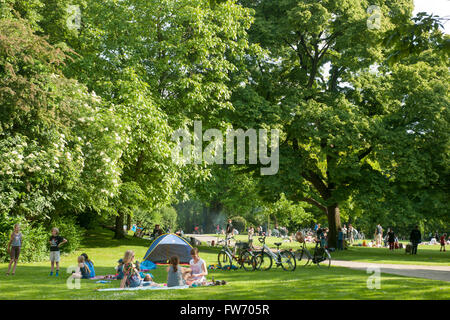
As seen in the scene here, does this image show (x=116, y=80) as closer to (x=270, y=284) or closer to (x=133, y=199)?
(x=133, y=199)

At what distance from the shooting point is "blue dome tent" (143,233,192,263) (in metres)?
Answer: 21.1

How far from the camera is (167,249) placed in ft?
70.2

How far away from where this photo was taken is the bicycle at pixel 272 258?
17.9 meters

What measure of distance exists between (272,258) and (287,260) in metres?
0.59

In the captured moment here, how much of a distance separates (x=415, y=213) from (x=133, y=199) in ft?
49.1

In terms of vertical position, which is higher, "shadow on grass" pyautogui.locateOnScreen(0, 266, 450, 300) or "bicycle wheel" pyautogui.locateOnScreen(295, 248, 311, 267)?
"bicycle wheel" pyautogui.locateOnScreen(295, 248, 311, 267)

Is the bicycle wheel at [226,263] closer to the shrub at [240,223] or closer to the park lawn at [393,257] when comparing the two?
the park lawn at [393,257]

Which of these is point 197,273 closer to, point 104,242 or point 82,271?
point 82,271

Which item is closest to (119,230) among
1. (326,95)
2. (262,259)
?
(326,95)

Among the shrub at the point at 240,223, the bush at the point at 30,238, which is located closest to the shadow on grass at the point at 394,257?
the bush at the point at 30,238

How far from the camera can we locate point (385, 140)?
26375mm

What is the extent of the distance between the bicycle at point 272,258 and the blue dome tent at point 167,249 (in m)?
4.17

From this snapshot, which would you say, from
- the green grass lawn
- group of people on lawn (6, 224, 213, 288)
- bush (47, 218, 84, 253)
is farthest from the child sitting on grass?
bush (47, 218, 84, 253)

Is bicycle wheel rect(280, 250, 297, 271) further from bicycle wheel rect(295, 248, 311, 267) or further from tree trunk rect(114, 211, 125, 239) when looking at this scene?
tree trunk rect(114, 211, 125, 239)
